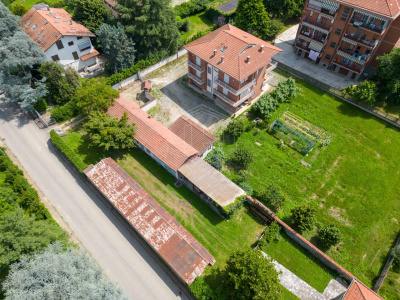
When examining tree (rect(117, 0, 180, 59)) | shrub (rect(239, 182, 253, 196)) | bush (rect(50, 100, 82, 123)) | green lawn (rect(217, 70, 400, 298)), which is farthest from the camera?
tree (rect(117, 0, 180, 59))

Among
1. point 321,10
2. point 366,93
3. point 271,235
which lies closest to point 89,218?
point 271,235

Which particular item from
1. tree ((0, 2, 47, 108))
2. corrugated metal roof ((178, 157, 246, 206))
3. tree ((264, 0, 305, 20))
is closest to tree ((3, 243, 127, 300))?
corrugated metal roof ((178, 157, 246, 206))

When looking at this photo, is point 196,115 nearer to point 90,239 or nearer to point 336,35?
point 90,239

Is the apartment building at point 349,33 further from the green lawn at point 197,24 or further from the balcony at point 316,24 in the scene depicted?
the green lawn at point 197,24

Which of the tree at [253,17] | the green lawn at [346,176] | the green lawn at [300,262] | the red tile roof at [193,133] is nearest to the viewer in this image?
the green lawn at [300,262]

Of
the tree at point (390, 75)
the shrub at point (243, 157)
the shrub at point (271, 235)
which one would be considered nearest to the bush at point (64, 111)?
the shrub at point (243, 157)

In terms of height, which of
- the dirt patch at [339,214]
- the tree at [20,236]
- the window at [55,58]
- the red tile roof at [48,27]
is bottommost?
the dirt patch at [339,214]

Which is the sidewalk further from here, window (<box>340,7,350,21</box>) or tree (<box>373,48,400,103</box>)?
window (<box>340,7,350,21</box>)

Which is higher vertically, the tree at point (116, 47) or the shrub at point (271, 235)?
the tree at point (116, 47)
